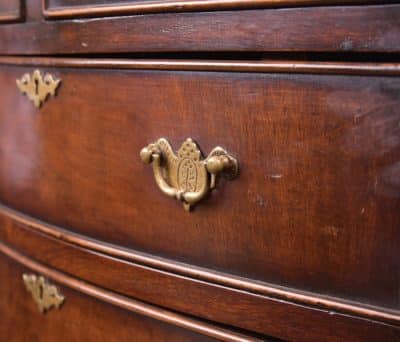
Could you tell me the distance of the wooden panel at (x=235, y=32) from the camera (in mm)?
453

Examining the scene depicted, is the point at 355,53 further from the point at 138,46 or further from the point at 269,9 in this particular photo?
the point at 138,46

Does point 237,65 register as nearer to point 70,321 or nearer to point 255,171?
point 255,171

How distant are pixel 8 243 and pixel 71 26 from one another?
0.30 metres

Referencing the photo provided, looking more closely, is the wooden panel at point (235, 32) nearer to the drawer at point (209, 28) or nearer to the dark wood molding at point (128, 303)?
the drawer at point (209, 28)

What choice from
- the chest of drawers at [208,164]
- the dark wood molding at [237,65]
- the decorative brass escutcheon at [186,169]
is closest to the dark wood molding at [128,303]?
the chest of drawers at [208,164]

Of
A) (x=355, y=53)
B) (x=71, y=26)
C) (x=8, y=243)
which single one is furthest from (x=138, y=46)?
(x=8, y=243)

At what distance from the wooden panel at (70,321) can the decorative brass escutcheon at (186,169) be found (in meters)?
0.14

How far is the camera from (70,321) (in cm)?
73

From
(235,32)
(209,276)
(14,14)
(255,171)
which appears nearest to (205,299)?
(209,276)

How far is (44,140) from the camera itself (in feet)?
2.31

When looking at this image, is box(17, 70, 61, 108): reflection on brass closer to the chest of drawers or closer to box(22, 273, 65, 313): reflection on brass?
the chest of drawers

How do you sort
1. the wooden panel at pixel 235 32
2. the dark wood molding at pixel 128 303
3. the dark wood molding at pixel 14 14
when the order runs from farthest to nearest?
the dark wood molding at pixel 14 14
the dark wood molding at pixel 128 303
the wooden panel at pixel 235 32

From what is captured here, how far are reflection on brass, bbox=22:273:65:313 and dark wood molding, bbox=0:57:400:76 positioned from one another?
26 centimetres

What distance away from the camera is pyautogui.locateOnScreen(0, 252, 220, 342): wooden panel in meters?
0.64
